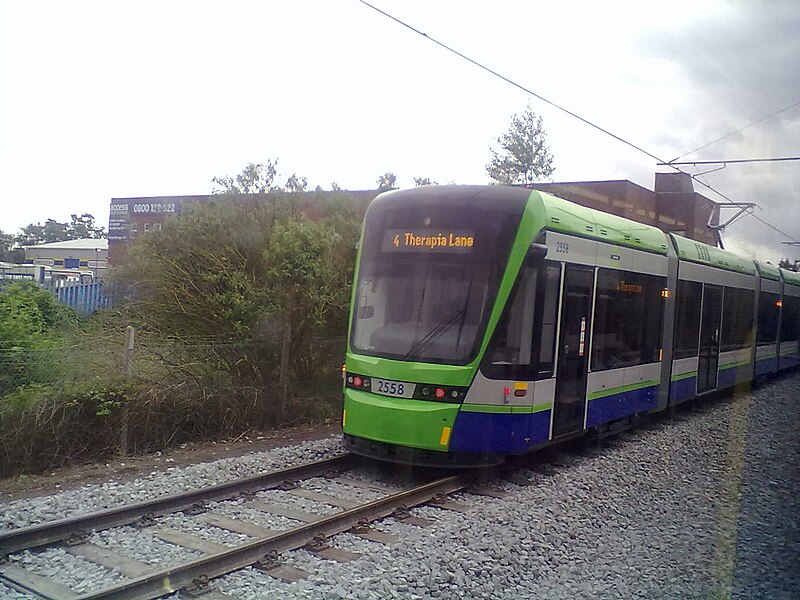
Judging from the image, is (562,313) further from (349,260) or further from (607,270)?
(349,260)

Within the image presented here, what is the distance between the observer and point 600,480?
9164mm

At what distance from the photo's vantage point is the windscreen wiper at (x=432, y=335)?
8461mm

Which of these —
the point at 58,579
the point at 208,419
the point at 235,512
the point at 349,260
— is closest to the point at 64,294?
the point at 349,260

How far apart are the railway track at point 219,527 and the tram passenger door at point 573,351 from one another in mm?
1550

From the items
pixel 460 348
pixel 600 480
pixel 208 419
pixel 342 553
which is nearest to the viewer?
pixel 342 553

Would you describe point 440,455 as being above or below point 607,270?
below

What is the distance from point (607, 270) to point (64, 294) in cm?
1380

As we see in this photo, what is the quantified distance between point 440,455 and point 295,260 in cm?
535

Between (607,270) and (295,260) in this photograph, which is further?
(295,260)

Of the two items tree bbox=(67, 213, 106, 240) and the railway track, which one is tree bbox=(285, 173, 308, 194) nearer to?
the railway track

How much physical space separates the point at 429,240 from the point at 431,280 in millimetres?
486

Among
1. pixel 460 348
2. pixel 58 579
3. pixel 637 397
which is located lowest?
pixel 58 579

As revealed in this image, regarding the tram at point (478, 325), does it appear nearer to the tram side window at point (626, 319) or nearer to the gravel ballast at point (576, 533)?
the tram side window at point (626, 319)

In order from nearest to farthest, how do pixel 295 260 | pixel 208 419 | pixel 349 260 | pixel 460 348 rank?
pixel 460 348 → pixel 208 419 → pixel 295 260 → pixel 349 260
